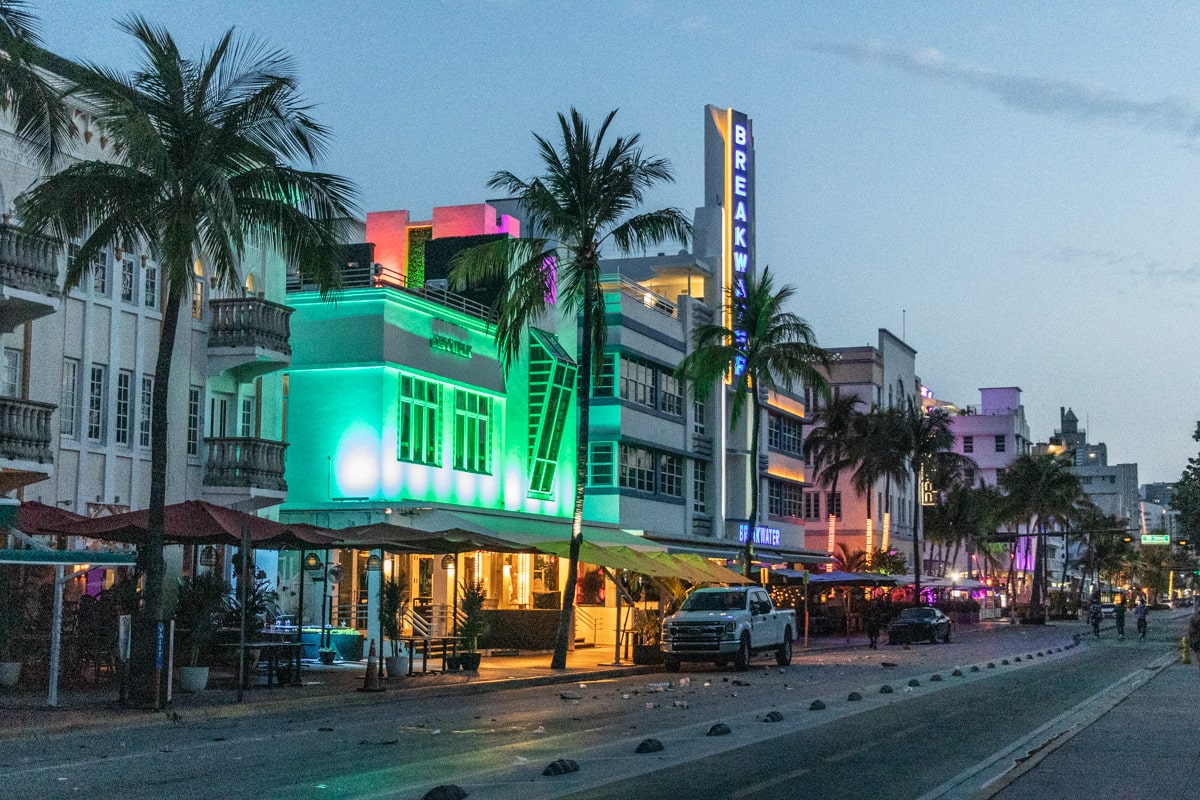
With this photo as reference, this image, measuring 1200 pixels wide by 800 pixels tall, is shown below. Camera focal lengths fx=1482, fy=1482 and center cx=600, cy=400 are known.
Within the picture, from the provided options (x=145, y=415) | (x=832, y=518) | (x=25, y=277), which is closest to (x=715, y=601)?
(x=145, y=415)

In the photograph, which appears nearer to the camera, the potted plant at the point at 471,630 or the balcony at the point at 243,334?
the potted plant at the point at 471,630

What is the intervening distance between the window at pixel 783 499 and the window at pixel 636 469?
45.2 feet

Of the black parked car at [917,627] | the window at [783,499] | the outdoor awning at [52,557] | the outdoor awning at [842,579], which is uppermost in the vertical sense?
the window at [783,499]

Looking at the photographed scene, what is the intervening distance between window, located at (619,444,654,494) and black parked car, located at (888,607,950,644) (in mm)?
11269

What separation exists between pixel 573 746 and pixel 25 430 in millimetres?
14991

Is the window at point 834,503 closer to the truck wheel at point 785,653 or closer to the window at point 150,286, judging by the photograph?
the truck wheel at point 785,653

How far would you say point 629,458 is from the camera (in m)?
52.8

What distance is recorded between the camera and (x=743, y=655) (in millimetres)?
36156

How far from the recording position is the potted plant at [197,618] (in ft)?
81.1

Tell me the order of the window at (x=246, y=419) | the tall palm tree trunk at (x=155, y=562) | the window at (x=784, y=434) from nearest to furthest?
1. the tall palm tree trunk at (x=155, y=562)
2. the window at (x=246, y=419)
3. the window at (x=784, y=434)

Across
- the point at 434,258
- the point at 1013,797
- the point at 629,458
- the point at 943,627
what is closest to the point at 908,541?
the point at 943,627

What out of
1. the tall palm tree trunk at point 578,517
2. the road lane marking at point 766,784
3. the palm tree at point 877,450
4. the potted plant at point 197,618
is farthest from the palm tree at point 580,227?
the palm tree at point 877,450

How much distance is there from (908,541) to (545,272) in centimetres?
6742

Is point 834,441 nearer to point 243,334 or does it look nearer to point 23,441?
point 243,334
